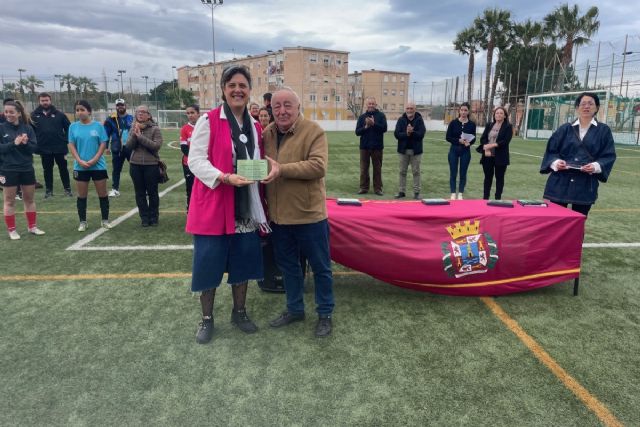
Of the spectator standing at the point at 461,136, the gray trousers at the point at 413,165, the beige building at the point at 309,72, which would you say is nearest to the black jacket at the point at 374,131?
the gray trousers at the point at 413,165

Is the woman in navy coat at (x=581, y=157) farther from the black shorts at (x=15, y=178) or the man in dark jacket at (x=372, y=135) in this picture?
the black shorts at (x=15, y=178)

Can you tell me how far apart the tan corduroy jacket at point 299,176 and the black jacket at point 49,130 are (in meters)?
7.22

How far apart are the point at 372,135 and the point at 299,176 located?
20.5ft

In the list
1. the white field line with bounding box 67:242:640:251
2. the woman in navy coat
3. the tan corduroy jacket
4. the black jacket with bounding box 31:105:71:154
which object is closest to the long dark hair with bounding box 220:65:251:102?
the tan corduroy jacket

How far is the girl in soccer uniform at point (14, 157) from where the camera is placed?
5547mm

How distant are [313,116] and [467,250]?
49.7m

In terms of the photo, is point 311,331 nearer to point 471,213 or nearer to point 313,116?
point 471,213

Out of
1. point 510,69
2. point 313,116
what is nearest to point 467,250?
point 510,69

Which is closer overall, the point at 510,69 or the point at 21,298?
the point at 21,298

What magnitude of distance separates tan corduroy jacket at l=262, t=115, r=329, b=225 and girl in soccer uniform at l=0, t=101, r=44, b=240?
422cm

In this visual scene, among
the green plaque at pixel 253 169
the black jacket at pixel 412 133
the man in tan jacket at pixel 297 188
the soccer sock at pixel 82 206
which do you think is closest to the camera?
the green plaque at pixel 253 169

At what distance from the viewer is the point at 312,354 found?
316 cm

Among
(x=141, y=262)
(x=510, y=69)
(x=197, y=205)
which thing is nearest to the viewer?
(x=197, y=205)

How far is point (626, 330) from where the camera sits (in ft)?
11.5
